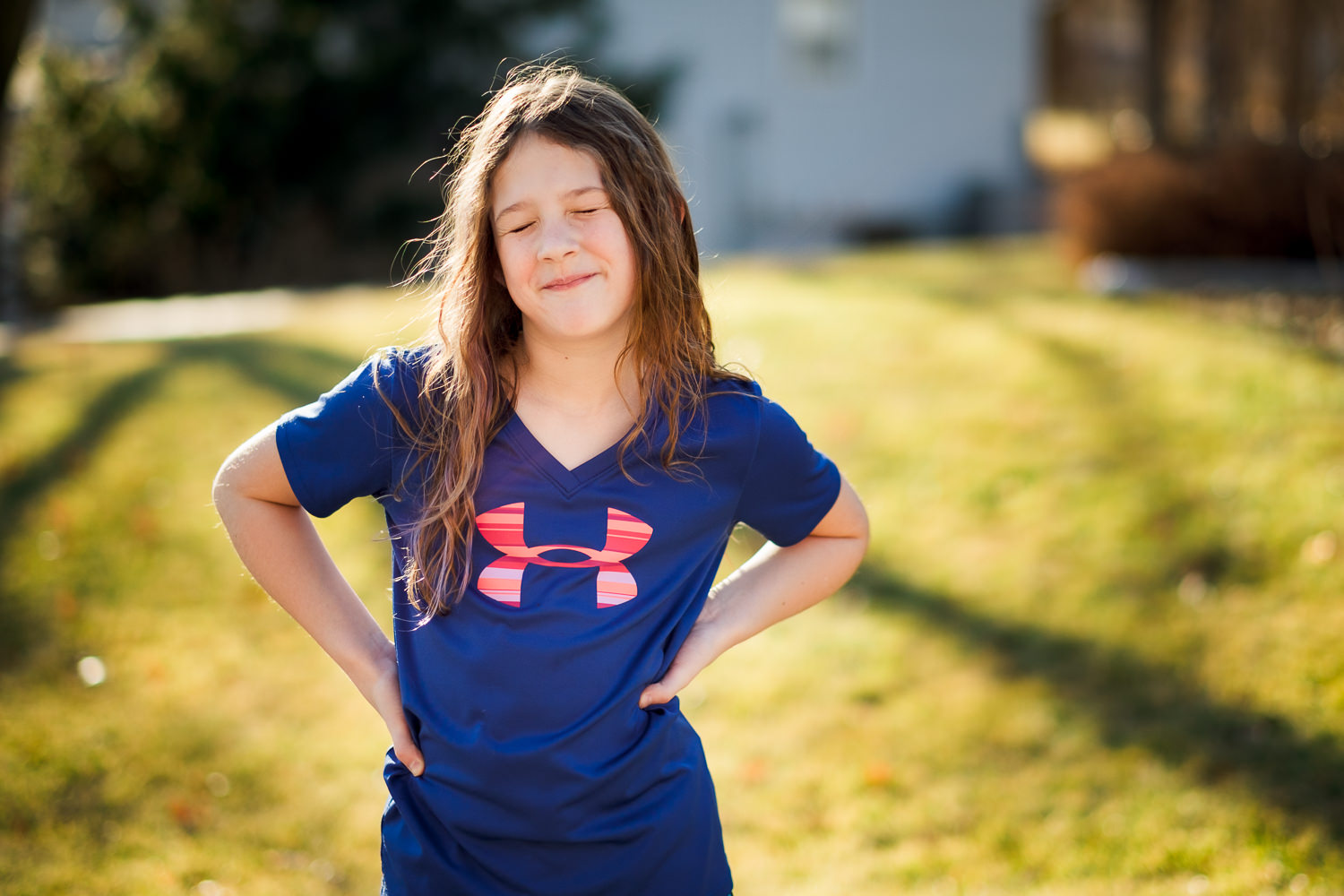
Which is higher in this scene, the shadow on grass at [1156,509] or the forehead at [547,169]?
the forehead at [547,169]

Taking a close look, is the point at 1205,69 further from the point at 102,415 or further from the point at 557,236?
the point at 557,236

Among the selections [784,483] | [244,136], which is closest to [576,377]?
[784,483]

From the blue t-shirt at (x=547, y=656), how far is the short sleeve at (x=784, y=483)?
0.01 metres

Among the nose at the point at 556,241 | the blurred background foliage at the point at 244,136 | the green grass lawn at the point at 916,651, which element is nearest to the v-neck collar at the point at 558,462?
the nose at the point at 556,241

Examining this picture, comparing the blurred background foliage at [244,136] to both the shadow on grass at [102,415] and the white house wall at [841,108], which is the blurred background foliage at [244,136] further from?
the shadow on grass at [102,415]

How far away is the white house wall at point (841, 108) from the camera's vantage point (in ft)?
67.3

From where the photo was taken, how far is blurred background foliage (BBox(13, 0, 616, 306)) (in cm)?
1552

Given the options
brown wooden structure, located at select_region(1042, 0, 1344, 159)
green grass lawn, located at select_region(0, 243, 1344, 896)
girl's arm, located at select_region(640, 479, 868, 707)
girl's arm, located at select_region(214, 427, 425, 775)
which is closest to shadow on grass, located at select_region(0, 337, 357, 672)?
green grass lawn, located at select_region(0, 243, 1344, 896)

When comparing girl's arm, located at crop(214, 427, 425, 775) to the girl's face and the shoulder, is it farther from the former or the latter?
the girl's face

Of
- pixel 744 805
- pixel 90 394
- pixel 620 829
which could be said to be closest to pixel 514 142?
pixel 620 829

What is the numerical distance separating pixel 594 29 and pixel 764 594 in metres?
16.5

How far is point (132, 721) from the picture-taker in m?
4.64

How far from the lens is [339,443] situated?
5.91ft

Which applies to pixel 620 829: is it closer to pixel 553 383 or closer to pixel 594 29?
pixel 553 383
